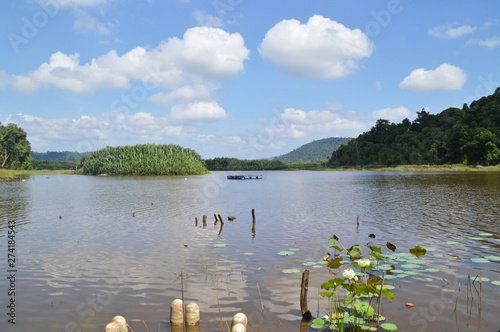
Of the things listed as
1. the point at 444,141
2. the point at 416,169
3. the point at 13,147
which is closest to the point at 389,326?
the point at 416,169

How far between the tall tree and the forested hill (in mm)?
150554

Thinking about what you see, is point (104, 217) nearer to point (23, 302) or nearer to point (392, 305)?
point (23, 302)

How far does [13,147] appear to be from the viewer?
476 feet

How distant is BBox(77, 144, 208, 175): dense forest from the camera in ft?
421

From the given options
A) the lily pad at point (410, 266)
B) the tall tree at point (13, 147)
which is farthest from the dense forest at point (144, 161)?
the lily pad at point (410, 266)

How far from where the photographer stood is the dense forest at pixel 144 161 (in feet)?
421

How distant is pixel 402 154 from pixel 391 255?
158 m

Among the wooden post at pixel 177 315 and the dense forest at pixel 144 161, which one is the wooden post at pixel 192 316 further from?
the dense forest at pixel 144 161

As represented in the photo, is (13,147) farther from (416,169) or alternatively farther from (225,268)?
(225,268)

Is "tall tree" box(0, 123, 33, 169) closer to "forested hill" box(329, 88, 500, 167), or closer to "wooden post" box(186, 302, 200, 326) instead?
"forested hill" box(329, 88, 500, 167)

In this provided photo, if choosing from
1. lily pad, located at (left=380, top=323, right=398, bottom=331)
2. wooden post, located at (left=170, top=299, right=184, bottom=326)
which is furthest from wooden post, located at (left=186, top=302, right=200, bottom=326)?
lily pad, located at (left=380, top=323, right=398, bottom=331)

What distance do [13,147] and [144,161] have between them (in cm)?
5829

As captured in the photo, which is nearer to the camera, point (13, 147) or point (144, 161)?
point (144, 161)

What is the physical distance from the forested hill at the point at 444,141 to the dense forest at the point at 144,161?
86.4 m
